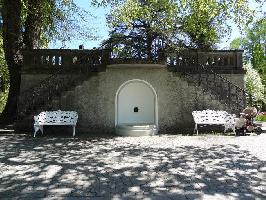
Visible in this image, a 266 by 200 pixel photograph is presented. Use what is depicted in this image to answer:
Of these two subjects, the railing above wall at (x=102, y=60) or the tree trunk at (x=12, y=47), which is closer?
the railing above wall at (x=102, y=60)

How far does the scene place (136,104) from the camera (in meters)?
17.5

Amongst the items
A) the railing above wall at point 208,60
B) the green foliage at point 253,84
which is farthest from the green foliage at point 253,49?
the railing above wall at point 208,60

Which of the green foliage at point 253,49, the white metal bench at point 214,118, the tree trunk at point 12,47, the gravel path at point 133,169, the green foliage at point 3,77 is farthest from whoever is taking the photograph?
the green foliage at point 253,49

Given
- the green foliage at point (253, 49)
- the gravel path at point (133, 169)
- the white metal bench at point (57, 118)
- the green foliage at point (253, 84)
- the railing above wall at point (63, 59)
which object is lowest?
the gravel path at point (133, 169)

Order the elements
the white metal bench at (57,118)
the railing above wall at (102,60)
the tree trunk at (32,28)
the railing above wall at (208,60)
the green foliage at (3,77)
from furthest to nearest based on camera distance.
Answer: the green foliage at (3,77) < the tree trunk at (32,28) < the railing above wall at (208,60) < the railing above wall at (102,60) < the white metal bench at (57,118)

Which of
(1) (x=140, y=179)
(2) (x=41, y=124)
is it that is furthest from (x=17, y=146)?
(1) (x=140, y=179)

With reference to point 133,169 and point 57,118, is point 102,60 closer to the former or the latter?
point 57,118

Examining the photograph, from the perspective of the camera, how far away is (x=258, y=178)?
777cm

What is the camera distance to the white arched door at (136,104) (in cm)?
1714

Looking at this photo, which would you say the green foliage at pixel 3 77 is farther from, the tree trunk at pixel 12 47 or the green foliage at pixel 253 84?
the green foliage at pixel 253 84

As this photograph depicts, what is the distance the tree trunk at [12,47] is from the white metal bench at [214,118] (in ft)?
28.5

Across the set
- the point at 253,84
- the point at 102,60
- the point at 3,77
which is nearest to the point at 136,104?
the point at 102,60

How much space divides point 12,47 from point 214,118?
392 inches

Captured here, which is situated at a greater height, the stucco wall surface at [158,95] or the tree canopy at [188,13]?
the tree canopy at [188,13]
